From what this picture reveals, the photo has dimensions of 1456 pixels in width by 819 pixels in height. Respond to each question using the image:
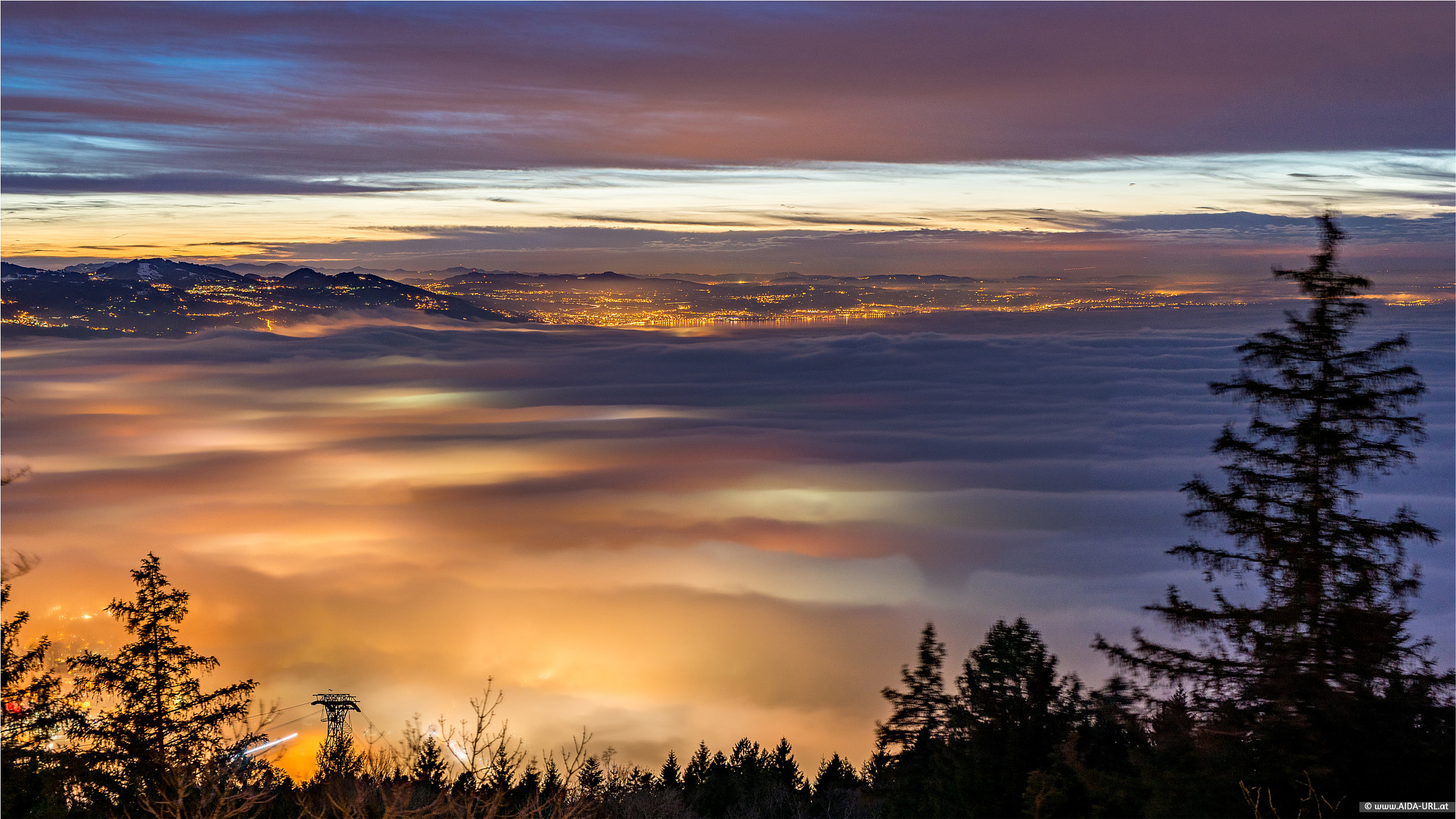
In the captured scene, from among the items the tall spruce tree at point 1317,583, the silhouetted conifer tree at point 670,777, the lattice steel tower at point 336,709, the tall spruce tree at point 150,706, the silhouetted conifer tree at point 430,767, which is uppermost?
the tall spruce tree at point 1317,583

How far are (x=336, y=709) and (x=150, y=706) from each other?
699 cm

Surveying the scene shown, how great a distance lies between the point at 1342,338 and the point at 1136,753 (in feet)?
27.6

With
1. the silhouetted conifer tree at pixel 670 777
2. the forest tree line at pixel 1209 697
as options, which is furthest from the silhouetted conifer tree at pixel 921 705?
the silhouetted conifer tree at pixel 670 777

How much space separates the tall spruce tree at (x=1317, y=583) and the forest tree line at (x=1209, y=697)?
0.04 metres

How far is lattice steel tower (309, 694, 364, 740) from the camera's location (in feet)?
102

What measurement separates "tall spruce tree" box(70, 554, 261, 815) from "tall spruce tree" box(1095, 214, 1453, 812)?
2032 centimetres

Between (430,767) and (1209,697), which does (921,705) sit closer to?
(1209,697)

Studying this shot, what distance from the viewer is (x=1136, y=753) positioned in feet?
60.5

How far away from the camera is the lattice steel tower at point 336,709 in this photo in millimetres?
31141

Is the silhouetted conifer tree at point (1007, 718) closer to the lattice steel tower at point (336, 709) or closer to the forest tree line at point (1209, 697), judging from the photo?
the forest tree line at point (1209, 697)

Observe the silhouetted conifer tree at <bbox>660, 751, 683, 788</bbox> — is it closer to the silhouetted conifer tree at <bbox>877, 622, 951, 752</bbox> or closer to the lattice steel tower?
the lattice steel tower

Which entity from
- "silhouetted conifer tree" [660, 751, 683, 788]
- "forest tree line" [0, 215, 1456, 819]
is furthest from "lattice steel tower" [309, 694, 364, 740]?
"silhouetted conifer tree" [660, 751, 683, 788]

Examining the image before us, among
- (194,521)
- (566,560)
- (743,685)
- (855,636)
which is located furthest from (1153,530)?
(194,521)

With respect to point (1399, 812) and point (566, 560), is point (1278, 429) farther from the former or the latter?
point (566, 560)
